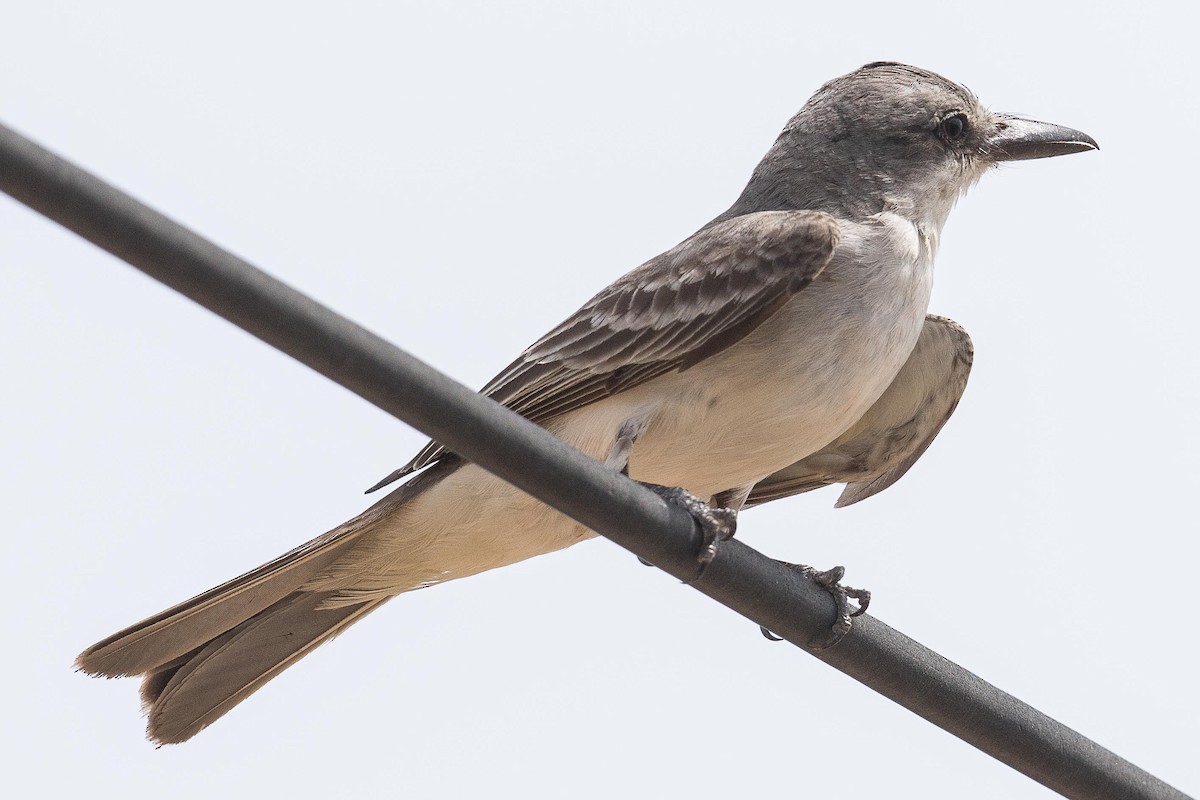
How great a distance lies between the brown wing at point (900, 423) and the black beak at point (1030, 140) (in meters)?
1.08

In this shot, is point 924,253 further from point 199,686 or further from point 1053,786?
point 199,686

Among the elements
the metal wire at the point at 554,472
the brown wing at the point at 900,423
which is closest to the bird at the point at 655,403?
the brown wing at the point at 900,423

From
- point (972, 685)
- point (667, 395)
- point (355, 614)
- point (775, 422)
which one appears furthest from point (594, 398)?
point (972, 685)

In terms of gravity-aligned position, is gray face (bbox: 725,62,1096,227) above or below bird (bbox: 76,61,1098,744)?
above

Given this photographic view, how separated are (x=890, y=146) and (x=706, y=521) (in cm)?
376

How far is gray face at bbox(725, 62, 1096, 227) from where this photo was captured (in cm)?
810

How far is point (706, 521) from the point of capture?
5.12 meters

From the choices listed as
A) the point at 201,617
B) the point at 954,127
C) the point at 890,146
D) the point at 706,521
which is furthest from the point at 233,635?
the point at 954,127

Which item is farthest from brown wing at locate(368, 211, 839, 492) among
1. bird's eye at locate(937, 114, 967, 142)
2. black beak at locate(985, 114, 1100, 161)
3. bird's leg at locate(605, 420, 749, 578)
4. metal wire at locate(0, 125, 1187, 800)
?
metal wire at locate(0, 125, 1187, 800)

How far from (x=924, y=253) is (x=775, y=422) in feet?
4.16

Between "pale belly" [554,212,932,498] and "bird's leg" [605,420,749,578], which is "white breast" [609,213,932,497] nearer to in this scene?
"pale belly" [554,212,932,498]

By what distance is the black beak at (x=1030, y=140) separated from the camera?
28.4 feet

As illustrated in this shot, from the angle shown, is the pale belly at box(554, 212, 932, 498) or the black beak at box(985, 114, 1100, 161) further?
the black beak at box(985, 114, 1100, 161)

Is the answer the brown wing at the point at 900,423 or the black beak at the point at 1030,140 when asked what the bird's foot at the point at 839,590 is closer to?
the brown wing at the point at 900,423
